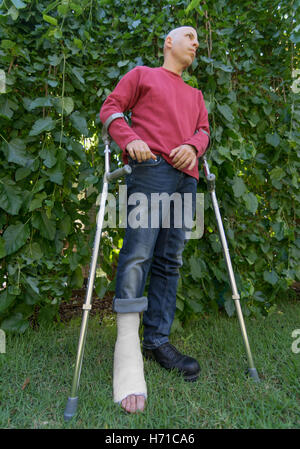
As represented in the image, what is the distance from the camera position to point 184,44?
1.37m

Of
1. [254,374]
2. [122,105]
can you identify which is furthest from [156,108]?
[254,374]

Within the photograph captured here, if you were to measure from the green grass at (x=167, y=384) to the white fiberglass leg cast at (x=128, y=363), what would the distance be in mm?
52

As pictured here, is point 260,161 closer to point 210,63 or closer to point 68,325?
point 210,63

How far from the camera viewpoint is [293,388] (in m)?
1.20

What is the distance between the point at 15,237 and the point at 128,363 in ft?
2.64

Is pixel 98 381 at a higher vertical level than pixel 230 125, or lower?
lower

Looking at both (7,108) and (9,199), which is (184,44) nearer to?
(7,108)

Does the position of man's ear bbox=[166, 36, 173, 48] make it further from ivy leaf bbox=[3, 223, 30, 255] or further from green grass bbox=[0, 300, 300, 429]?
green grass bbox=[0, 300, 300, 429]

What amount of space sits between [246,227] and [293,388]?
0.94m

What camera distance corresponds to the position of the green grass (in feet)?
3.36

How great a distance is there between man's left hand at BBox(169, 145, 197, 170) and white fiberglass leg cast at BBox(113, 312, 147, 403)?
61 cm

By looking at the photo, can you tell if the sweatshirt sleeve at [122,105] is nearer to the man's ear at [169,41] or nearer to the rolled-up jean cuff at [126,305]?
the man's ear at [169,41]

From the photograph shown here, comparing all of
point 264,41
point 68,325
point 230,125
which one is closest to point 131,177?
point 230,125

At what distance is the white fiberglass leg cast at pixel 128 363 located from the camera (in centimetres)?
112
